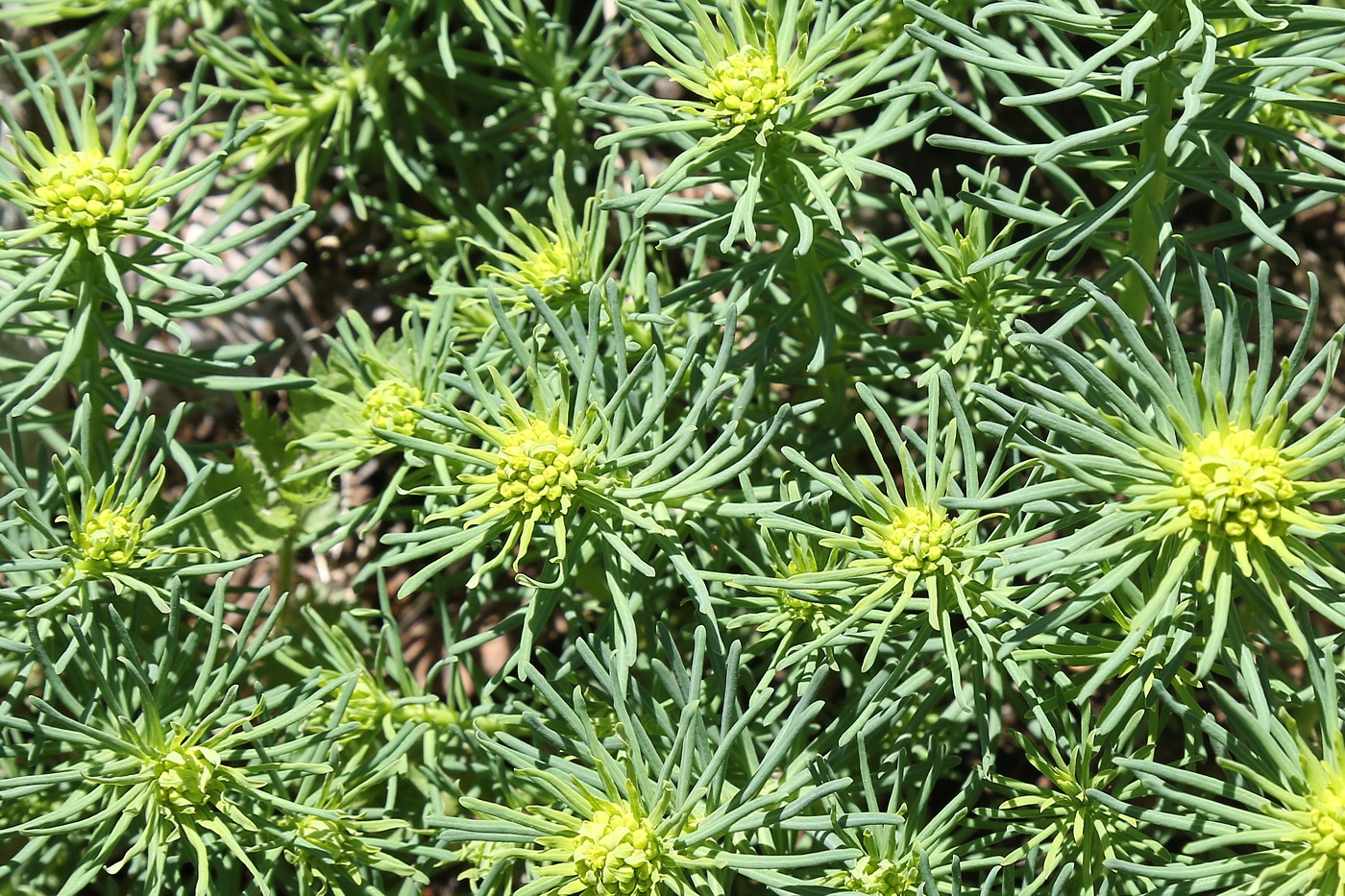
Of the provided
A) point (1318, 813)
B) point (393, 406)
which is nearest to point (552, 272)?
point (393, 406)

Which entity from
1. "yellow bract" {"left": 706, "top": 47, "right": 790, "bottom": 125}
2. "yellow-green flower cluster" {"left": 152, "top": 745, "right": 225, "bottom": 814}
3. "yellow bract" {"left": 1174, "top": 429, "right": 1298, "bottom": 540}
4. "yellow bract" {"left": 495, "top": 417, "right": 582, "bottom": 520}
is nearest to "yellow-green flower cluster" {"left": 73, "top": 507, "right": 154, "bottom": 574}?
"yellow-green flower cluster" {"left": 152, "top": 745, "right": 225, "bottom": 814}

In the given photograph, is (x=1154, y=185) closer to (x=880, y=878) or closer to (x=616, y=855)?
(x=880, y=878)

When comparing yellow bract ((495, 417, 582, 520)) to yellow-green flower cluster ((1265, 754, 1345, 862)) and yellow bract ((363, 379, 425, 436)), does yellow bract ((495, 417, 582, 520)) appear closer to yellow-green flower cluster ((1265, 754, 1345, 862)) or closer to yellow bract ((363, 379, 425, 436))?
yellow bract ((363, 379, 425, 436))

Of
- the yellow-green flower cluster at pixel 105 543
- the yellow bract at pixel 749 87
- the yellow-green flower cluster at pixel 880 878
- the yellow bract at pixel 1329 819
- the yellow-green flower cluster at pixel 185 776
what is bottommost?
the yellow-green flower cluster at pixel 185 776

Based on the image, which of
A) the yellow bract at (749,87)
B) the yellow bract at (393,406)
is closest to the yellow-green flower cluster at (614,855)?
the yellow bract at (393,406)

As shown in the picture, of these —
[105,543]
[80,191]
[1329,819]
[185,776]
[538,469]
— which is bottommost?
[185,776]

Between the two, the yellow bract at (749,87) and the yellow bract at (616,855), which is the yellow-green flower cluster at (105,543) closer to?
the yellow bract at (616,855)
